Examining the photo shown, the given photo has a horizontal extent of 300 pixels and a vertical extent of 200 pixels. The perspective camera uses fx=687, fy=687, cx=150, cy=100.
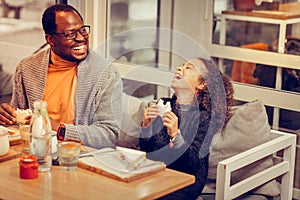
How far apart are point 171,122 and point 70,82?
0.54 meters

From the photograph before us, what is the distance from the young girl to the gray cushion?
84mm

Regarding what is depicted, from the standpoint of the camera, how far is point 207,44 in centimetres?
417

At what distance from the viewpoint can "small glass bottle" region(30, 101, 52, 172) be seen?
2.43m

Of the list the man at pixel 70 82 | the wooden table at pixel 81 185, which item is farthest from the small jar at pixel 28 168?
the man at pixel 70 82

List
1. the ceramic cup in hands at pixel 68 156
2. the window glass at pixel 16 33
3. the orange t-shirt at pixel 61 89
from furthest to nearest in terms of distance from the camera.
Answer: the window glass at pixel 16 33, the orange t-shirt at pixel 61 89, the ceramic cup in hands at pixel 68 156

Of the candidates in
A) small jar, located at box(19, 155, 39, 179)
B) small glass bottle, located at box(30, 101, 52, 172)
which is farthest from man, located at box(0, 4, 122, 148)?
small jar, located at box(19, 155, 39, 179)

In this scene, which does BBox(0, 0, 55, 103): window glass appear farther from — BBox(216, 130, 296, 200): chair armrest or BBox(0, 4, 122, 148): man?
BBox(216, 130, 296, 200): chair armrest

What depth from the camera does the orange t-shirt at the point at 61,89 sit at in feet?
10.0

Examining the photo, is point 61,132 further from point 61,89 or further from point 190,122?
point 190,122

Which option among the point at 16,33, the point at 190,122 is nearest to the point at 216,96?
the point at 190,122

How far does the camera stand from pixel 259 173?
9.57ft

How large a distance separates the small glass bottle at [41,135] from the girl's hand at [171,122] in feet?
1.86

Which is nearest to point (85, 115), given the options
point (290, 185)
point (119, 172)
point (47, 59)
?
point (47, 59)

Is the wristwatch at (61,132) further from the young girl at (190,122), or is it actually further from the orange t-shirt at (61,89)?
the young girl at (190,122)
